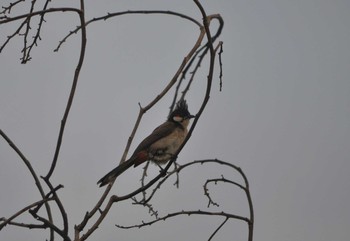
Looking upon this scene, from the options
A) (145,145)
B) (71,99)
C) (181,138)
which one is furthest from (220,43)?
(181,138)

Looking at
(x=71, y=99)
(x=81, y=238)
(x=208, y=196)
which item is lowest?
(x=81, y=238)

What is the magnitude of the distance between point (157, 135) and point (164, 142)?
108mm

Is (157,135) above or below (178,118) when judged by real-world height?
below

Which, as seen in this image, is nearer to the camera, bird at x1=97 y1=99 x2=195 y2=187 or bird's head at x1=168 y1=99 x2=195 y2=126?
bird at x1=97 y1=99 x2=195 y2=187

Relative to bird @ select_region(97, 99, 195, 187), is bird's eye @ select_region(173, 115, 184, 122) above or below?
above

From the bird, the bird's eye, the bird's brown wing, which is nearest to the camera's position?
the bird

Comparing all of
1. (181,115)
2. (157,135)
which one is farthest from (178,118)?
(157,135)

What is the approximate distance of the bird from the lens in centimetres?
530

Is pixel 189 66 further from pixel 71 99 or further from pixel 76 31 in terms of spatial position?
pixel 71 99

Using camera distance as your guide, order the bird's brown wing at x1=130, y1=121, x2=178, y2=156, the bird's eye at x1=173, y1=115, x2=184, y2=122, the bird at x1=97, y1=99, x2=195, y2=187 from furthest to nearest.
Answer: the bird's eye at x1=173, y1=115, x2=184, y2=122
the bird's brown wing at x1=130, y1=121, x2=178, y2=156
the bird at x1=97, y1=99, x2=195, y2=187

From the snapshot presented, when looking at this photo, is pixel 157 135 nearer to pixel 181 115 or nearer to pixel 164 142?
pixel 164 142

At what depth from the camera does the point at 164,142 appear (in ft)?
18.9

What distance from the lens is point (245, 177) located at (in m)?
2.67

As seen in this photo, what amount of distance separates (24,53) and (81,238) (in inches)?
55.6
